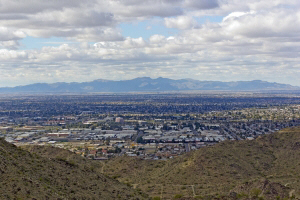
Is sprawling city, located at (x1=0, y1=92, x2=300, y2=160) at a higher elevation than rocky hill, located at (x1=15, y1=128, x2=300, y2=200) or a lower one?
lower

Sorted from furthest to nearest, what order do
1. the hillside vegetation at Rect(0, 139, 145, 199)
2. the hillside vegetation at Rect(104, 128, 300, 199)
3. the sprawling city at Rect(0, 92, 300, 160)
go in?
the sprawling city at Rect(0, 92, 300, 160) → the hillside vegetation at Rect(104, 128, 300, 199) → the hillside vegetation at Rect(0, 139, 145, 199)

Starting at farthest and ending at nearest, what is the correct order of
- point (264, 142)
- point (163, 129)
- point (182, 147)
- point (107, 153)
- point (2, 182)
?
point (163, 129), point (182, 147), point (107, 153), point (264, 142), point (2, 182)

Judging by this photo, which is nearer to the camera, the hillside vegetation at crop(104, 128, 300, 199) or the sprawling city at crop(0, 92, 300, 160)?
the hillside vegetation at crop(104, 128, 300, 199)

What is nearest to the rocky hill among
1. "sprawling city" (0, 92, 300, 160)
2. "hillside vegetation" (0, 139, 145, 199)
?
"hillside vegetation" (0, 139, 145, 199)

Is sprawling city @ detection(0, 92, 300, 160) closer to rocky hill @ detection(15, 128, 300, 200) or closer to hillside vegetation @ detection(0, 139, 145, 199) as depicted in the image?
rocky hill @ detection(15, 128, 300, 200)

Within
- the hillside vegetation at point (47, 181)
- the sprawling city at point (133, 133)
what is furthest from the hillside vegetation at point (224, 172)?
the sprawling city at point (133, 133)

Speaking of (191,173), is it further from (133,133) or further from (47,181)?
(133,133)

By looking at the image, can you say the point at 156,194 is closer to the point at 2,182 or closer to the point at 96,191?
the point at 96,191

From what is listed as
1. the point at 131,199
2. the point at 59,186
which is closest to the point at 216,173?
the point at 131,199

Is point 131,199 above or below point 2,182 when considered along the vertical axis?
below
